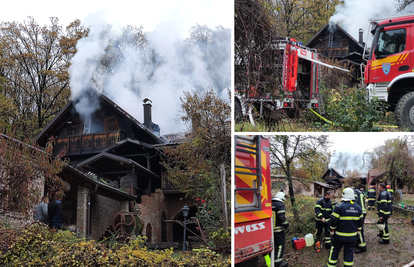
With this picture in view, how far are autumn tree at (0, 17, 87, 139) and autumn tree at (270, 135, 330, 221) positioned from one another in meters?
18.2

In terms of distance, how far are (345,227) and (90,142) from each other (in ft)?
46.6

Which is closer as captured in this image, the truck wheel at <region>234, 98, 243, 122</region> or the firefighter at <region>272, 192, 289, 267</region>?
the truck wheel at <region>234, 98, 243, 122</region>

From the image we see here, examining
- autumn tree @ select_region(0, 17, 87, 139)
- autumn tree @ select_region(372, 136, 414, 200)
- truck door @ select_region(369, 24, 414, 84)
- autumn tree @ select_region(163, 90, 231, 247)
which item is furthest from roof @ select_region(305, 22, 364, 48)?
autumn tree @ select_region(0, 17, 87, 139)

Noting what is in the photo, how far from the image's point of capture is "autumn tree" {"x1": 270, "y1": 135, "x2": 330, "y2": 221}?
546cm

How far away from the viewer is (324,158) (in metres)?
5.90

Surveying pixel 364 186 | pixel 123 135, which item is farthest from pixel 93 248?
pixel 123 135

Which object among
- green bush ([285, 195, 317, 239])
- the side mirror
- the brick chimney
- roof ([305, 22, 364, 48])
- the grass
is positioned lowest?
green bush ([285, 195, 317, 239])

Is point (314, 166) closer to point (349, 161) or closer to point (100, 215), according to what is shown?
point (349, 161)

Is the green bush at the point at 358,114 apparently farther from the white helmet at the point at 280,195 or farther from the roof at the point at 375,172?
the roof at the point at 375,172

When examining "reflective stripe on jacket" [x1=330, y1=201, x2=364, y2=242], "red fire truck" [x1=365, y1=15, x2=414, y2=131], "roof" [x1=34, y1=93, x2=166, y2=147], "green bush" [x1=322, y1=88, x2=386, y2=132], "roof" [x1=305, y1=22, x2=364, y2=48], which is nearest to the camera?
"green bush" [x1=322, y1=88, x2=386, y2=132]

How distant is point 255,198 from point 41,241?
4009 mm

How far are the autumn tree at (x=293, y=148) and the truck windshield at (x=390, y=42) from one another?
8.11 ft

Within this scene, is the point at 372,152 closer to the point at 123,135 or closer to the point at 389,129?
the point at 389,129

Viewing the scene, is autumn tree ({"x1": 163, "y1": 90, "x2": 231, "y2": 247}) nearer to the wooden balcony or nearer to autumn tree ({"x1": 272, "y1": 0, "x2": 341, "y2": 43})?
autumn tree ({"x1": 272, "y1": 0, "x2": 341, "y2": 43})
